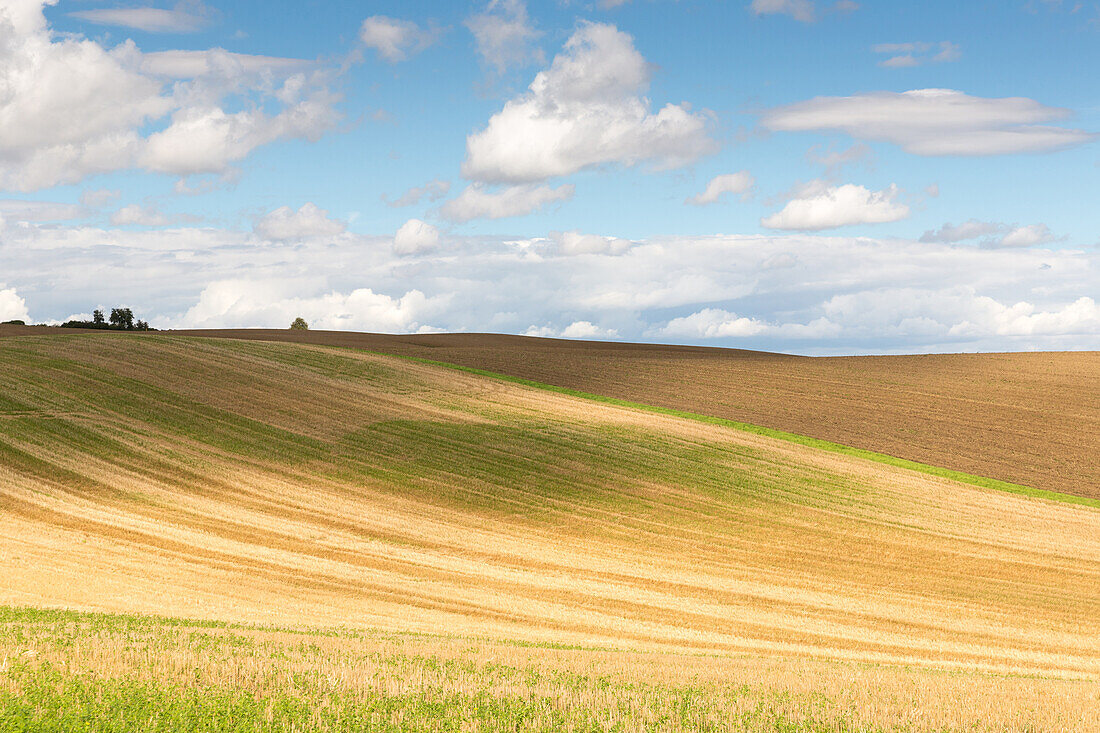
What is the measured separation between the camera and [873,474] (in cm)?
4400

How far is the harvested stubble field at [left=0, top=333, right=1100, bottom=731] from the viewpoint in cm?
1127

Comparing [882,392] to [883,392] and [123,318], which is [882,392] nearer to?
[883,392]

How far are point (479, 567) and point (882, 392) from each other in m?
41.1

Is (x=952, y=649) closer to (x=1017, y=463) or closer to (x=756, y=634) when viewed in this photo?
(x=756, y=634)

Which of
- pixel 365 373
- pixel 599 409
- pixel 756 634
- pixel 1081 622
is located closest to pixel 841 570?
pixel 1081 622

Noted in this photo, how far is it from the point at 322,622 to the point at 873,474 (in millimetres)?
30681

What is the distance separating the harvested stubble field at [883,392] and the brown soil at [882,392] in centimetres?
8

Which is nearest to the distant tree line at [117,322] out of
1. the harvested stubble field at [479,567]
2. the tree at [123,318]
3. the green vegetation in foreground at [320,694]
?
the tree at [123,318]

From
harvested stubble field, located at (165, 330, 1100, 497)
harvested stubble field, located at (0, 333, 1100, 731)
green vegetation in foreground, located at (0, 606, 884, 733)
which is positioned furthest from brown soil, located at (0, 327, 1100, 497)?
green vegetation in foreground, located at (0, 606, 884, 733)

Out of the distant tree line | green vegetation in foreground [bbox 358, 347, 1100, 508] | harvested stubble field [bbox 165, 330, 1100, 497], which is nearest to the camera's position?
green vegetation in foreground [bbox 358, 347, 1100, 508]

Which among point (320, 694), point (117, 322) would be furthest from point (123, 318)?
point (320, 694)

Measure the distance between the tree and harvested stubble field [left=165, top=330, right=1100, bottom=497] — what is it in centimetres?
2076

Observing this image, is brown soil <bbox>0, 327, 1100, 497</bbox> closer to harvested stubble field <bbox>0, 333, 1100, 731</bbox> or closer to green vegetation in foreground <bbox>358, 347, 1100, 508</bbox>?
green vegetation in foreground <bbox>358, 347, 1100, 508</bbox>

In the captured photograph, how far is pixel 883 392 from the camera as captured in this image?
61.6 meters
